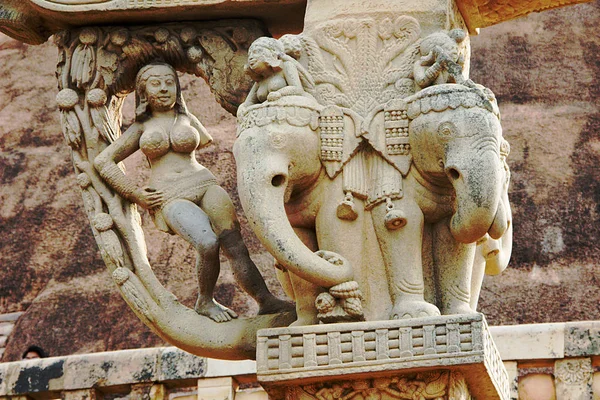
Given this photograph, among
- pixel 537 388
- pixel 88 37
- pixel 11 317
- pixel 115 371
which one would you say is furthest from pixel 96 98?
pixel 11 317

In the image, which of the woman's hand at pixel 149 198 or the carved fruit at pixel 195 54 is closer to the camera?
the woman's hand at pixel 149 198

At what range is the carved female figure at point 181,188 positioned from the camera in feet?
18.0

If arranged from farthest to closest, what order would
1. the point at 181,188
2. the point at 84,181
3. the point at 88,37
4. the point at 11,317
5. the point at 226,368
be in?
the point at 11,317 → the point at 226,368 → the point at 88,37 → the point at 84,181 → the point at 181,188

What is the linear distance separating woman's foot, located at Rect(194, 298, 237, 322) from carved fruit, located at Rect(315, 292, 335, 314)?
57 centimetres

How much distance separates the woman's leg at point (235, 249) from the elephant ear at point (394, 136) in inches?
30.3

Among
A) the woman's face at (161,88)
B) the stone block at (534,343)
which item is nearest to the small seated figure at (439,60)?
the woman's face at (161,88)

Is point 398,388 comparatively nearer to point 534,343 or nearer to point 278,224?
point 278,224

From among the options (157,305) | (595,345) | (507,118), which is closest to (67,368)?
(157,305)

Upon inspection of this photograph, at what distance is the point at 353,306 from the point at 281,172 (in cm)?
52

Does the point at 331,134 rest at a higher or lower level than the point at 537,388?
higher

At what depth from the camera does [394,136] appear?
16.5 feet

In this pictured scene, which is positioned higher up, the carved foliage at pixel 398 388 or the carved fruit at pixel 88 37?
the carved fruit at pixel 88 37

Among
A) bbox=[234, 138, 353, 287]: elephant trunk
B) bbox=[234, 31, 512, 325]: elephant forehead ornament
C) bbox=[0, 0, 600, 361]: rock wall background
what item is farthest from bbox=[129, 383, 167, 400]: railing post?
bbox=[0, 0, 600, 361]: rock wall background

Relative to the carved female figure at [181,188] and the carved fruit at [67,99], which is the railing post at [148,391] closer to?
the carved female figure at [181,188]
